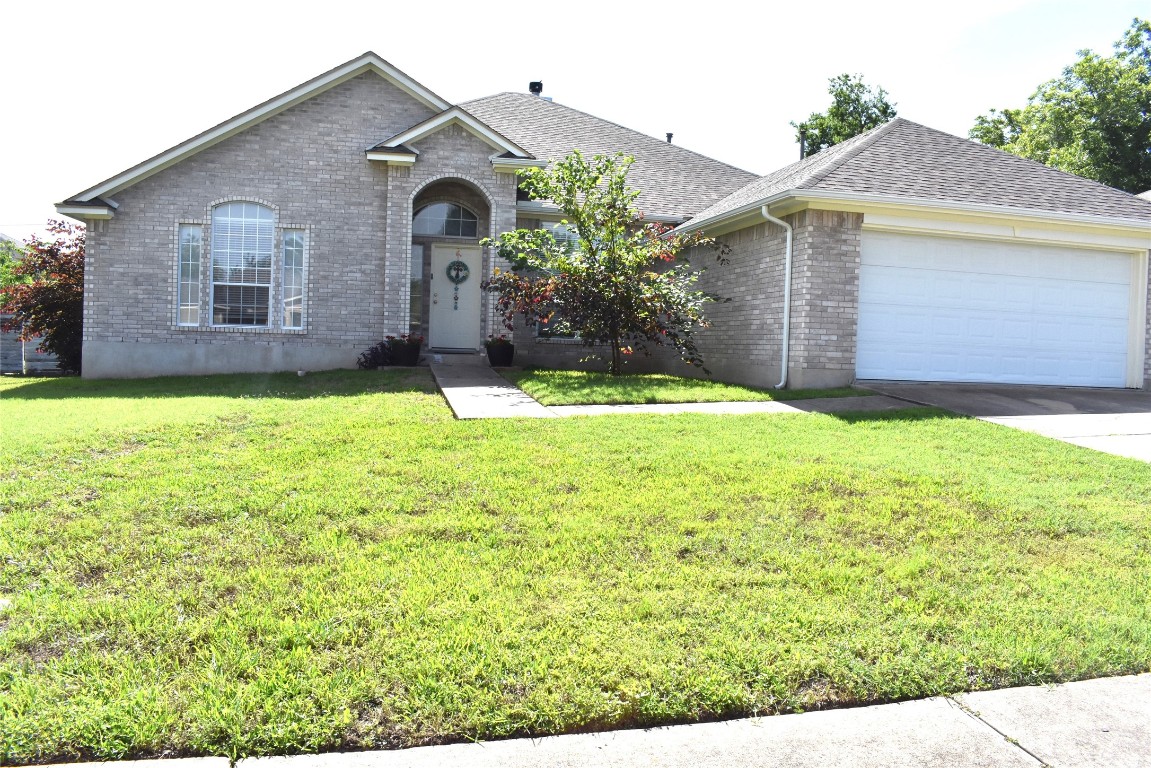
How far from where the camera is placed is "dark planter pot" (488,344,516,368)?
14633mm

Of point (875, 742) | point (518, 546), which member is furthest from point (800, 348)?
point (875, 742)

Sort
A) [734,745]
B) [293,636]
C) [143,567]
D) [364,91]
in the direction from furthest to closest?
[364,91] < [143,567] < [293,636] < [734,745]

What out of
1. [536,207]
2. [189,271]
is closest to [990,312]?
[536,207]

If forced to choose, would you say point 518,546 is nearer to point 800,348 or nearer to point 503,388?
point 503,388

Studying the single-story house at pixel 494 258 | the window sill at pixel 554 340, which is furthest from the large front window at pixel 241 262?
the window sill at pixel 554 340

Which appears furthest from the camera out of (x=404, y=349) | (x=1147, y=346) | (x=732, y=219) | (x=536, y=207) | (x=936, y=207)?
(x=536, y=207)

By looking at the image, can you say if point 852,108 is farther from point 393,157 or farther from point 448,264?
point 393,157

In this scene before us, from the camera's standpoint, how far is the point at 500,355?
14.6 metres

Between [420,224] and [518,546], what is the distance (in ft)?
41.3

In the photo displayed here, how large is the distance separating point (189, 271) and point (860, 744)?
14.7 metres

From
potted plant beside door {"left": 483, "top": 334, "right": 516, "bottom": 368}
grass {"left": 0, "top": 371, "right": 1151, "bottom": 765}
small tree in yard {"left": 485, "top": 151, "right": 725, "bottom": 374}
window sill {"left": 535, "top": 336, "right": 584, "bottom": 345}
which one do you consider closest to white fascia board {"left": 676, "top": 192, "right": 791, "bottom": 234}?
small tree in yard {"left": 485, "top": 151, "right": 725, "bottom": 374}

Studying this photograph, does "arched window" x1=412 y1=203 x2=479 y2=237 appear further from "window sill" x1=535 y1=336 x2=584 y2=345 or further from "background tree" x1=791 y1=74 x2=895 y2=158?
"background tree" x1=791 y1=74 x2=895 y2=158

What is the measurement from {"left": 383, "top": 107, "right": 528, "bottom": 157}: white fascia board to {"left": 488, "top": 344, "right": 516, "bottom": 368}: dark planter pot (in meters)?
3.55

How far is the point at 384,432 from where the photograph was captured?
25.3 feet
